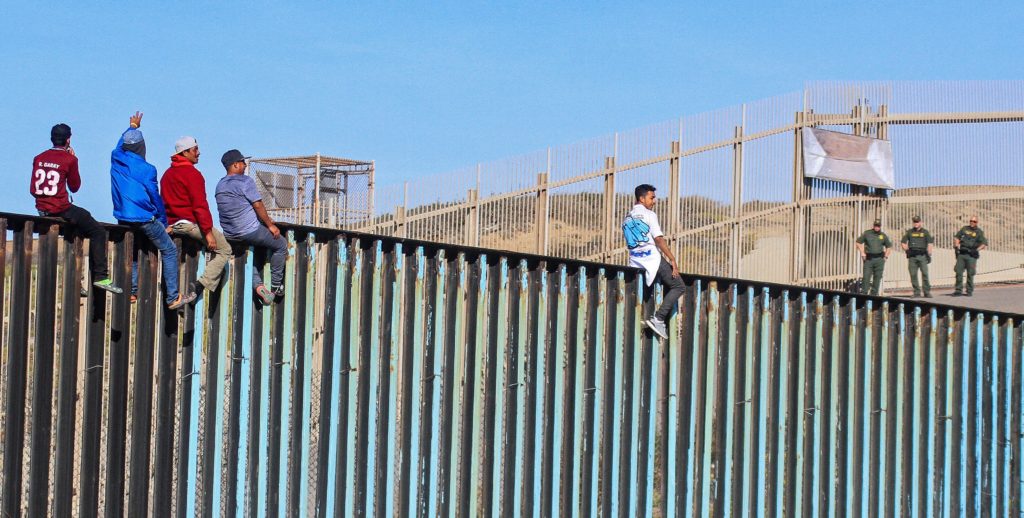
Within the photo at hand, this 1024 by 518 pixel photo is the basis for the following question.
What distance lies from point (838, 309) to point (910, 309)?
2.91 ft

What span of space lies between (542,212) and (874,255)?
5.11 metres

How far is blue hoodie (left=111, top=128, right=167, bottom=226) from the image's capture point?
Answer: 785 cm

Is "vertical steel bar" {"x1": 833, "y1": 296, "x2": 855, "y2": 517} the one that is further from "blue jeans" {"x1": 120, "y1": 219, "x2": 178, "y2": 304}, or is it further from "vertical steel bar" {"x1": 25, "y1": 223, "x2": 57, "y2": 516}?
"vertical steel bar" {"x1": 25, "y1": 223, "x2": 57, "y2": 516}

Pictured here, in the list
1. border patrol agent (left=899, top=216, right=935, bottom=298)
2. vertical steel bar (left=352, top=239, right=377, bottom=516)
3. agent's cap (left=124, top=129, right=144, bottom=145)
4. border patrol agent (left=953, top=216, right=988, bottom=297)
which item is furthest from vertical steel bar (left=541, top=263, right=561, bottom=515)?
border patrol agent (left=953, top=216, right=988, bottom=297)

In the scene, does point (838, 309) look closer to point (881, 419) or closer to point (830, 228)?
point (881, 419)

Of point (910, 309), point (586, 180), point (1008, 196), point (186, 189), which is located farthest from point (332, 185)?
point (186, 189)

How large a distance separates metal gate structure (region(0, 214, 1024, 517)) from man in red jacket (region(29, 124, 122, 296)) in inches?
3.9

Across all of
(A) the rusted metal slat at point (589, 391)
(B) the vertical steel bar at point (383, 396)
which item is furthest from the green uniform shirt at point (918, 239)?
(B) the vertical steel bar at point (383, 396)

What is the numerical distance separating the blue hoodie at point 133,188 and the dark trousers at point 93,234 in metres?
0.20

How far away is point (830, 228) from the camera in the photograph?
2145 centimetres

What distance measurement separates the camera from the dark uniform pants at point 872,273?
20.4m

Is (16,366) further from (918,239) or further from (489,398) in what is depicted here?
(918,239)

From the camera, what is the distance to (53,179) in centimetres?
776

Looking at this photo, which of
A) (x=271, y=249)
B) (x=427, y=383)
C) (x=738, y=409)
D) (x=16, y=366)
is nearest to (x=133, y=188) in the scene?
(x=271, y=249)
